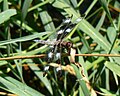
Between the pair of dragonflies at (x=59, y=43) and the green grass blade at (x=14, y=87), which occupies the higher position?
the pair of dragonflies at (x=59, y=43)

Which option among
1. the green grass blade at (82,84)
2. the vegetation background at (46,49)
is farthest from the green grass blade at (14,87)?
the green grass blade at (82,84)

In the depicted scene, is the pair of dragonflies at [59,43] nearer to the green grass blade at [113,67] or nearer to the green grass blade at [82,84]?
the green grass blade at [82,84]

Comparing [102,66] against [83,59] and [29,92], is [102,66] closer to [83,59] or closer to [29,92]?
[83,59]

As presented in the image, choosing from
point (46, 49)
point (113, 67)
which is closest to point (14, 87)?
point (46, 49)

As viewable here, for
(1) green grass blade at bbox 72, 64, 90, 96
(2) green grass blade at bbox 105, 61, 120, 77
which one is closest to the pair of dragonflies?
(1) green grass blade at bbox 72, 64, 90, 96

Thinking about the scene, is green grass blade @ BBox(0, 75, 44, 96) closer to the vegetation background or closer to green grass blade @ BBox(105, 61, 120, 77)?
the vegetation background

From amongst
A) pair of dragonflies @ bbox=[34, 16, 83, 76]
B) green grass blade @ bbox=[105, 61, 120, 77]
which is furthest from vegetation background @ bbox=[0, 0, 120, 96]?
pair of dragonflies @ bbox=[34, 16, 83, 76]

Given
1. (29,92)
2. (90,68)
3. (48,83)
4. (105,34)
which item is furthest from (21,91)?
(105,34)

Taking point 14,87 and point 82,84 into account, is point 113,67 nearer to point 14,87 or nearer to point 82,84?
point 82,84

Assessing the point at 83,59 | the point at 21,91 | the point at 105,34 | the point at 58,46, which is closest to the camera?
the point at 58,46

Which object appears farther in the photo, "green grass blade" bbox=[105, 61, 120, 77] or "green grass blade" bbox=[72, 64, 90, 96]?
"green grass blade" bbox=[105, 61, 120, 77]

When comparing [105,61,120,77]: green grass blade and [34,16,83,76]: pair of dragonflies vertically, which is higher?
[34,16,83,76]: pair of dragonflies
